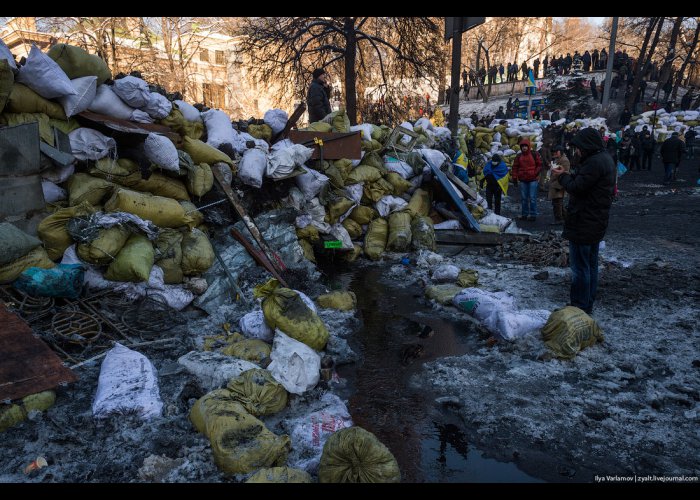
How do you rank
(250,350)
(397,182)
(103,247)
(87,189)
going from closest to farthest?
1. (250,350)
2. (103,247)
3. (87,189)
4. (397,182)

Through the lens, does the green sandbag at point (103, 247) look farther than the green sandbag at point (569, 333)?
Yes

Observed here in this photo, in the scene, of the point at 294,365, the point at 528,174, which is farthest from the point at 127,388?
the point at 528,174

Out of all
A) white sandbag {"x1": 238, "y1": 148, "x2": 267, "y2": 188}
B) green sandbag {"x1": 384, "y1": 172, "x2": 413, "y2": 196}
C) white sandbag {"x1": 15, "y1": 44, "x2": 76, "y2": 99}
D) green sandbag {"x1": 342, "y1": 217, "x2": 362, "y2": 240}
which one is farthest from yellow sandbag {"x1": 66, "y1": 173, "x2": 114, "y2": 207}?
green sandbag {"x1": 384, "y1": 172, "x2": 413, "y2": 196}

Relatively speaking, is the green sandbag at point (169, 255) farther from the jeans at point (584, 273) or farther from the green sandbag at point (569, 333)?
the jeans at point (584, 273)

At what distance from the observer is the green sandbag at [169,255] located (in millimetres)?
4062

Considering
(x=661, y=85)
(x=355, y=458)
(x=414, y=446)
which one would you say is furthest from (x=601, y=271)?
(x=661, y=85)

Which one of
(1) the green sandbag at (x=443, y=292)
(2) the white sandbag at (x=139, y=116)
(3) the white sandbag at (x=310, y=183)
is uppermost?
(2) the white sandbag at (x=139, y=116)

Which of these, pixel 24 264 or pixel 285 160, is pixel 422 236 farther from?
pixel 24 264

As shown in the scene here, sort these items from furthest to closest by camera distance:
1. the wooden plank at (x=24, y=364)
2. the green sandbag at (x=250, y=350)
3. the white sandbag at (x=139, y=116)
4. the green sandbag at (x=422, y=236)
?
the green sandbag at (x=422, y=236) < the white sandbag at (x=139, y=116) < the green sandbag at (x=250, y=350) < the wooden plank at (x=24, y=364)

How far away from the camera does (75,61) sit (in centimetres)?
442

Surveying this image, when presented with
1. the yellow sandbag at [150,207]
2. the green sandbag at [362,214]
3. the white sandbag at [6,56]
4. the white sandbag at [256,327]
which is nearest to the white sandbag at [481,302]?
the white sandbag at [256,327]

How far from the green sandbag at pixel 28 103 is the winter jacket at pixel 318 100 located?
424 centimetres

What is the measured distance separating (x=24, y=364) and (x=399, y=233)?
4.53m
